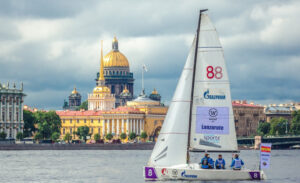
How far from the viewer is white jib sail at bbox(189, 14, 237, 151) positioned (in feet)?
151

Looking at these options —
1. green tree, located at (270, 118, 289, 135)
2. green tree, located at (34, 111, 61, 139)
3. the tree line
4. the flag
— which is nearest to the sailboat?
the flag

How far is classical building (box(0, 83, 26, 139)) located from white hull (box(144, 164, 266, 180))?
9699 cm

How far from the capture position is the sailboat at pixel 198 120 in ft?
151

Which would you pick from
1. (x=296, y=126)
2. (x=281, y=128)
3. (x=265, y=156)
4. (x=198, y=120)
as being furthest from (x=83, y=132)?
(x=198, y=120)

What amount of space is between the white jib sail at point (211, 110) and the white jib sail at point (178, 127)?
464 millimetres

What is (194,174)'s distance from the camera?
1826 inches

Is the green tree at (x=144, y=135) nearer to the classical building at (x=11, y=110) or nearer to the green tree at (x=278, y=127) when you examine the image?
the green tree at (x=278, y=127)

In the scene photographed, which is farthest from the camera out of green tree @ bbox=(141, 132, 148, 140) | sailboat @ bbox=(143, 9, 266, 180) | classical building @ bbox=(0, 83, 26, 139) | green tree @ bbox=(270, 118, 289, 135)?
green tree @ bbox=(141, 132, 148, 140)

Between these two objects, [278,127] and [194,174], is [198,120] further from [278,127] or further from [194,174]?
[278,127]

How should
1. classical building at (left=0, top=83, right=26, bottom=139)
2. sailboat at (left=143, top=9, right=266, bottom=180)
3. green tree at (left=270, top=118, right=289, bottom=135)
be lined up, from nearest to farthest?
sailboat at (left=143, top=9, right=266, bottom=180) → classical building at (left=0, top=83, right=26, bottom=139) → green tree at (left=270, top=118, right=289, bottom=135)

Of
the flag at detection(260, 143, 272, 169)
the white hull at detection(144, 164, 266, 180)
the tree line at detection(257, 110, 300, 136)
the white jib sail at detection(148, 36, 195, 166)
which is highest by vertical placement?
the tree line at detection(257, 110, 300, 136)

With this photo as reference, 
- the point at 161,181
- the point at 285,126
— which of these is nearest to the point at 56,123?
the point at 285,126

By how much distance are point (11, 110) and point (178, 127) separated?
327 ft

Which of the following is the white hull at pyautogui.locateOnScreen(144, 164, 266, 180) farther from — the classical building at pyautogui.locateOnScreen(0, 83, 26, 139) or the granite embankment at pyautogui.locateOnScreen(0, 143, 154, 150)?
the classical building at pyautogui.locateOnScreen(0, 83, 26, 139)
